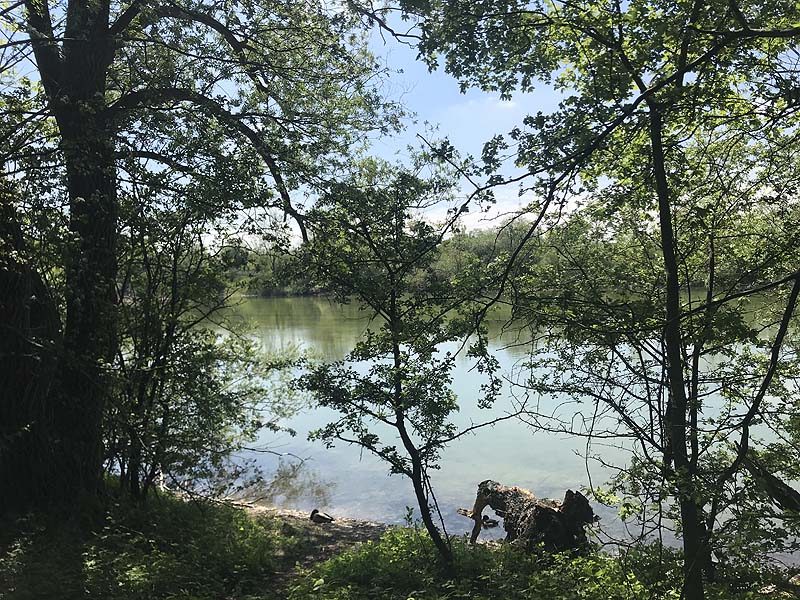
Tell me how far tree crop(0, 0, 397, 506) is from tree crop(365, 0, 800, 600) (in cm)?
223

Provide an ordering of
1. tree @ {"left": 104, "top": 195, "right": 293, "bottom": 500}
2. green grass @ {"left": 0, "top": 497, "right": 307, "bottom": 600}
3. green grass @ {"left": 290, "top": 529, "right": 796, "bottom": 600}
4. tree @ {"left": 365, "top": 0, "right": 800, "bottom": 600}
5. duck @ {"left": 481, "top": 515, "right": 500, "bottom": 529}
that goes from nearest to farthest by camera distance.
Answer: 1. tree @ {"left": 365, "top": 0, "right": 800, "bottom": 600}
2. green grass @ {"left": 290, "top": 529, "right": 796, "bottom": 600}
3. green grass @ {"left": 0, "top": 497, "right": 307, "bottom": 600}
4. tree @ {"left": 104, "top": 195, "right": 293, "bottom": 500}
5. duck @ {"left": 481, "top": 515, "right": 500, "bottom": 529}

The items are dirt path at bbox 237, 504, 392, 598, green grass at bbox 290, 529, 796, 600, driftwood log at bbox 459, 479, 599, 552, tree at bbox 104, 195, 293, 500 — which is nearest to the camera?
green grass at bbox 290, 529, 796, 600

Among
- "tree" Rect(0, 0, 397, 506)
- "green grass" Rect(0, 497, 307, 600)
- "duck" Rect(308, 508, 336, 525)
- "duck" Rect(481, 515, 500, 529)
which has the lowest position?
"green grass" Rect(0, 497, 307, 600)

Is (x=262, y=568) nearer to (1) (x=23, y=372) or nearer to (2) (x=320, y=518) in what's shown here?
(1) (x=23, y=372)

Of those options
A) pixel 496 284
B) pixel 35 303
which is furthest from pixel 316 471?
pixel 496 284

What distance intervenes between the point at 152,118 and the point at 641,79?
414cm

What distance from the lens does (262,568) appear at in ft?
18.9

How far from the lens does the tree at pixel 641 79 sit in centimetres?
321

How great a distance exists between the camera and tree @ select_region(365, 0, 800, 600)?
321cm

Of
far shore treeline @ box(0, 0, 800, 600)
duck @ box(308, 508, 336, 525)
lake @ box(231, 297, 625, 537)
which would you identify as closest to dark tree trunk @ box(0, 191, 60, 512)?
far shore treeline @ box(0, 0, 800, 600)

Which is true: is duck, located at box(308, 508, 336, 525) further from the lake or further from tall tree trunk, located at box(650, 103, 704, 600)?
tall tree trunk, located at box(650, 103, 704, 600)

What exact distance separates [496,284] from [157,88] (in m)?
3.94

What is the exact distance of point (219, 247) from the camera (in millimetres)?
6750

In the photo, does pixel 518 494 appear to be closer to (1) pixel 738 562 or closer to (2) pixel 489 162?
(1) pixel 738 562
